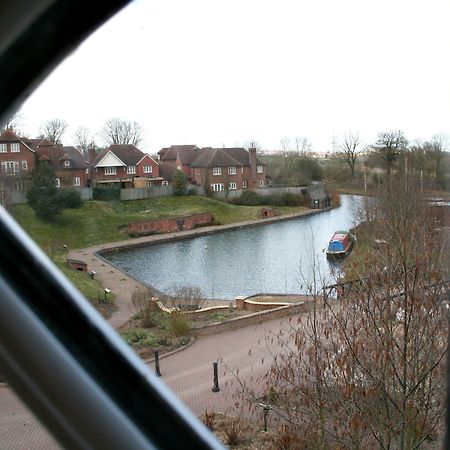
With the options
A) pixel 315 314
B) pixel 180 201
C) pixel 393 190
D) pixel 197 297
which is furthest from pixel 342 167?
pixel 197 297

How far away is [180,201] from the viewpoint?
3096 mm

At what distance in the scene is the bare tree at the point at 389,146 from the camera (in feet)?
6.52

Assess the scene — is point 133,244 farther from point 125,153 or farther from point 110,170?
point 125,153

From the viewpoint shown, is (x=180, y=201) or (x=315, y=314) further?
(x=180, y=201)

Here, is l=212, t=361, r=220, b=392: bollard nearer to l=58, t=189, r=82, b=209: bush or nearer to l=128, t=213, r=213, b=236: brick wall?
l=128, t=213, r=213, b=236: brick wall

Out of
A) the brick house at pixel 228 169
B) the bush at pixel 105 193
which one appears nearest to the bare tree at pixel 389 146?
the brick house at pixel 228 169

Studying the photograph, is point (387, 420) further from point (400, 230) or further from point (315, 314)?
point (400, 230)

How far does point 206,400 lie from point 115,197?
93cm

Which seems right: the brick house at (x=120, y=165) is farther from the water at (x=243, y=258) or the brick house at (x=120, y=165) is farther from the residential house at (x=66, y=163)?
the water at (x=243, y=258)

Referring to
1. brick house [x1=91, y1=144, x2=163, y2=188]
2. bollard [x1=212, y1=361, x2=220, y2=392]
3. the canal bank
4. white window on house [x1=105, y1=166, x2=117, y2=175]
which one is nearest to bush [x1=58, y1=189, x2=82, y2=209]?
brick house [x1=91, y1=144, x2=163, y2=188]

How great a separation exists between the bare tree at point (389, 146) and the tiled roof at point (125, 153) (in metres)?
0.93

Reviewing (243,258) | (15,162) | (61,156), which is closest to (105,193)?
(61,156)

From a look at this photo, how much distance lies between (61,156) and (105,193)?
0.67 metres

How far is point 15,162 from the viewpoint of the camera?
115cm
